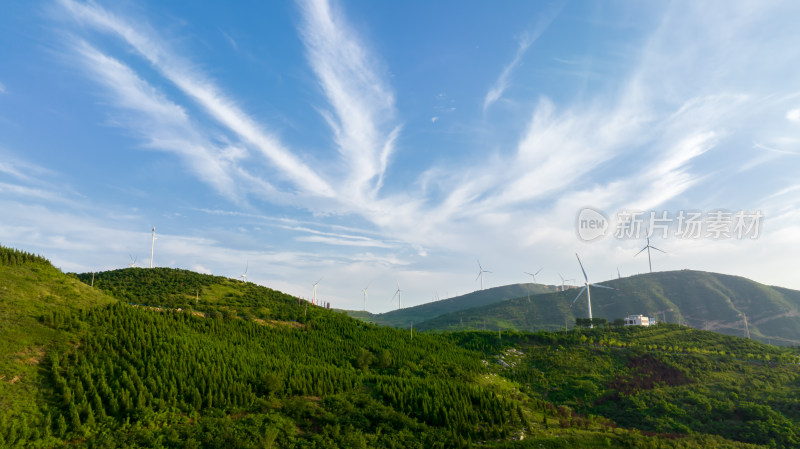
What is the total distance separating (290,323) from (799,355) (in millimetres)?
105985

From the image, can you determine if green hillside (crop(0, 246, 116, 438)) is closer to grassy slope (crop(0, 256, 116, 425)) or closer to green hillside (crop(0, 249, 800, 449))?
grassy slope (crop(0, 256, 116, 425))

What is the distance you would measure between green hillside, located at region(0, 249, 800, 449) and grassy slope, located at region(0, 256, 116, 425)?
6.8 inches

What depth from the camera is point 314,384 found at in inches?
1884

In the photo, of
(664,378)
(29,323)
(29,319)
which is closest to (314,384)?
(29,323)

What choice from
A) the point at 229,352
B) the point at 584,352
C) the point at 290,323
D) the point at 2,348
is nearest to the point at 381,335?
the point at 290,323

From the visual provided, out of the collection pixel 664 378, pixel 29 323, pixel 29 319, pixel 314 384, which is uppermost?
pixel 29 319

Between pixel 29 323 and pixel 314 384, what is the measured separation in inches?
1125

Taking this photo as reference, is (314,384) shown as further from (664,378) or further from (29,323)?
(664,378)

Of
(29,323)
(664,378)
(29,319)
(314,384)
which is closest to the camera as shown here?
(29,323)

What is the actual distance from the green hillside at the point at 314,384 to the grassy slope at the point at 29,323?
0.17 meters

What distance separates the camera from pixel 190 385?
39.9 meters

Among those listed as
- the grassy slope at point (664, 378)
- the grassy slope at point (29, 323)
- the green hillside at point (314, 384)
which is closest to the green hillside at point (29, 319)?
the grassy slope at point (29, 323)

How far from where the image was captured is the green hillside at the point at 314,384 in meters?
33.9

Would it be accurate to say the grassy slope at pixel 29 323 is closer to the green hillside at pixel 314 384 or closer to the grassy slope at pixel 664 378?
the green hillside at pixel 314 384
